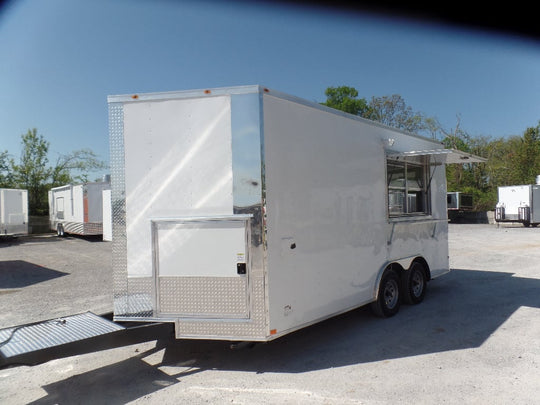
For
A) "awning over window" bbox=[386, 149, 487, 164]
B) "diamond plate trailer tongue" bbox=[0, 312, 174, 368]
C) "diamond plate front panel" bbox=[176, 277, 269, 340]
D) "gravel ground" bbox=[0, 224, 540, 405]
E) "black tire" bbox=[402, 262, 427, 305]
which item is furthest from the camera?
"black tire" bbox=[402, 262, 427, 305]

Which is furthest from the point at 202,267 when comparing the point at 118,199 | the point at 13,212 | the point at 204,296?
the point at 13,212

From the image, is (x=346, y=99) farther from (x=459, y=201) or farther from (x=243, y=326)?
(x=243, y=326)

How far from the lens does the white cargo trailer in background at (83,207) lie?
57.8 feet

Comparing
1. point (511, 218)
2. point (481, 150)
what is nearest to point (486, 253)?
point (511, 218)

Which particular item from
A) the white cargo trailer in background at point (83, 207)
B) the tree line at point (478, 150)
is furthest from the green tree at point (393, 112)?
the white cargo trailer in background at point (83, 207)

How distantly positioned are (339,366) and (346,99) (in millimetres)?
30978

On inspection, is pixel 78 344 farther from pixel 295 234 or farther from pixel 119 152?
pixel 295 234

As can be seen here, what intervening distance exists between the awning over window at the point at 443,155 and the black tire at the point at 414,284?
173cm

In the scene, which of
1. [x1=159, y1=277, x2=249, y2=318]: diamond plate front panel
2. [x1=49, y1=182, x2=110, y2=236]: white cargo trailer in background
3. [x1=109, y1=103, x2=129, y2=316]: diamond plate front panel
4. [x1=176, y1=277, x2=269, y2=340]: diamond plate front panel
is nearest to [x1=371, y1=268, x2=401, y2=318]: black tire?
[x1=176, y1=277, x2=269, y2=340]: diamond plate front panel

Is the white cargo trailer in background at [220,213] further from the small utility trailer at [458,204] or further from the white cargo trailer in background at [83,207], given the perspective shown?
the small utility trailer at [458,204]

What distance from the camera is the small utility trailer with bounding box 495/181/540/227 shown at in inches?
918

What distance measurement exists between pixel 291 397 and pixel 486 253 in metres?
11.4

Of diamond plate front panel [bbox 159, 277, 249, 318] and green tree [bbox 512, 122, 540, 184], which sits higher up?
green tree [bbox 512, 122, 540, 184]

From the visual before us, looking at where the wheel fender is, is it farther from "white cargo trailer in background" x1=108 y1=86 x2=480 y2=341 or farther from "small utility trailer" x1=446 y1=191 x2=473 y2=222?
"small utility trailer" x1=446 y1=191 x2=473 y2=222
